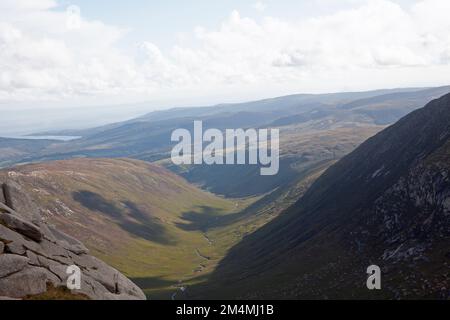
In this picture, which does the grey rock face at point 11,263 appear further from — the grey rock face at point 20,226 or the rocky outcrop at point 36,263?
the grey rock face at point 20,226

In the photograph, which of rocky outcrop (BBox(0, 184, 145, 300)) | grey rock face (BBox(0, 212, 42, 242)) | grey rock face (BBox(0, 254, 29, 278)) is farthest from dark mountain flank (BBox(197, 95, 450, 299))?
grey rock face (BBox(0, 254, 29, 278))

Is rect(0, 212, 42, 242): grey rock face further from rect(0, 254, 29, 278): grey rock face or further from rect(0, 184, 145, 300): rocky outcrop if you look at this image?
rect(0, 254, 29, 278): grey rock face

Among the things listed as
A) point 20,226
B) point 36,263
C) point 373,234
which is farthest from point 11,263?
point 373,234

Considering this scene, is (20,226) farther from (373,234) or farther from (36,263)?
(373,234)

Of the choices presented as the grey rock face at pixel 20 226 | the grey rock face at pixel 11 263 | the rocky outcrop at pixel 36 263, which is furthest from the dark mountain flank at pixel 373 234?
the grey rock face at pixel 11 263
